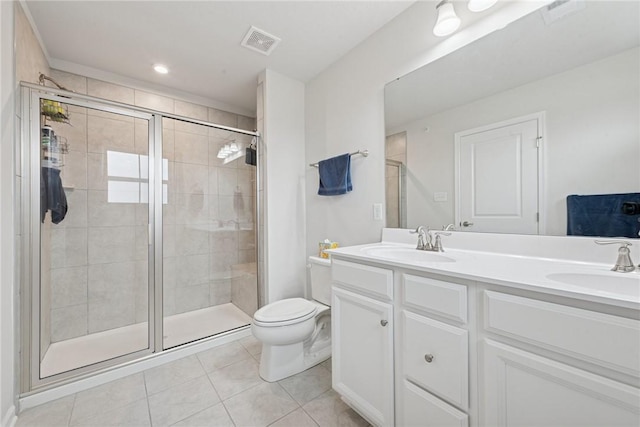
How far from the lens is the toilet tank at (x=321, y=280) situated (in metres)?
1.89

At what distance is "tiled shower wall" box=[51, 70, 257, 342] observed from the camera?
1988 mm

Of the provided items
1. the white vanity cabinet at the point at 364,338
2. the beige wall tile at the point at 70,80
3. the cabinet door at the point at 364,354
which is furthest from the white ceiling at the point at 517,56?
the beige wall tile at the point at 70,80

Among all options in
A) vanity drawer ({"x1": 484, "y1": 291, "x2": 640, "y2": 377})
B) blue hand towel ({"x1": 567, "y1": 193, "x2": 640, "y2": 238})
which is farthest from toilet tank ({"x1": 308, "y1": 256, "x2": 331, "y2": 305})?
blue hand towel ({"x1": 567, "y1": 193, "x2": 640, "y2": 238})

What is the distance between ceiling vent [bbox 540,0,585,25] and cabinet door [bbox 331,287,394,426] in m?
1.42

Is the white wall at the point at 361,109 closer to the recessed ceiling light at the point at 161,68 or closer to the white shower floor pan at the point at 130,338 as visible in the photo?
the white shower floor pan at the point at 130,338

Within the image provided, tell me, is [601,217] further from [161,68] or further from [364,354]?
[161,68]

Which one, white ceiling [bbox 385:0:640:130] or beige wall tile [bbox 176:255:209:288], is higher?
white ceiling [bbox 385:0:640:130]

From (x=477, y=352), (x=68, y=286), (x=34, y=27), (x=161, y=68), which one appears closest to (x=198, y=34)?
(x=161, y=68)

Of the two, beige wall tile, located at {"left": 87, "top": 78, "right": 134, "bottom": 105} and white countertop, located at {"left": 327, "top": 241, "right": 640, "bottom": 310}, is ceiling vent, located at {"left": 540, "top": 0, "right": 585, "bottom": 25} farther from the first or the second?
beige wall tile, located at {"left": 87, "top": 78, "right": 134, "bottom": 105}

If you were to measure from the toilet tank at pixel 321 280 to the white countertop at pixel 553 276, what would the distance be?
2.65 ft

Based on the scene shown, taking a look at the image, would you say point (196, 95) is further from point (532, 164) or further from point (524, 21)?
point (532, 164)

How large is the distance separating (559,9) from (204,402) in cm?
260

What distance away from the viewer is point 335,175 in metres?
2.03

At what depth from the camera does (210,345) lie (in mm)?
2062
